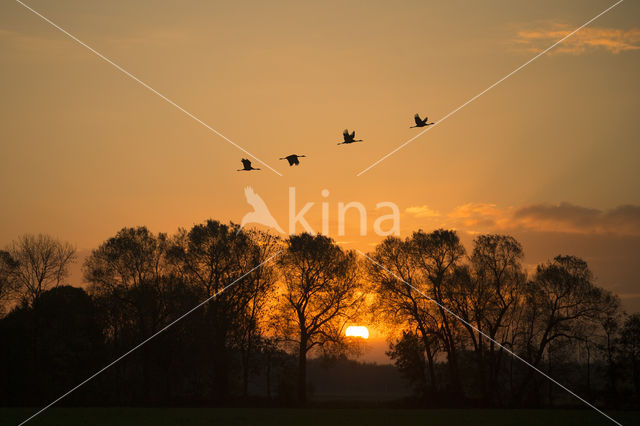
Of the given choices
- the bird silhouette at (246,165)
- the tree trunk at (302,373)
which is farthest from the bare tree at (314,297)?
the bird silhouette at (246,165)

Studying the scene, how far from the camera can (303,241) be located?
219ft

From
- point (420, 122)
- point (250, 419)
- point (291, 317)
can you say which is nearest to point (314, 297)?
point (291, 317)

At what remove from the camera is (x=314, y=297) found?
65188 millimetres

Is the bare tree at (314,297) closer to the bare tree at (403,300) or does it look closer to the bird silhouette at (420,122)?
the bare tree at (403,300)

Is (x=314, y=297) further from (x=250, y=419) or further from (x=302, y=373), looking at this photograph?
(x=250, y=419)

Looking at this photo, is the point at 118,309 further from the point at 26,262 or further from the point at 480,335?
the point at 480,335

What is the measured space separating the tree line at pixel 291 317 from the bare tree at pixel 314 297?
12cm

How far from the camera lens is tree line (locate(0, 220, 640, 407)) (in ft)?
201

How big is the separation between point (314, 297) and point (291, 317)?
3147mm

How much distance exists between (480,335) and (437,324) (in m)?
4.43

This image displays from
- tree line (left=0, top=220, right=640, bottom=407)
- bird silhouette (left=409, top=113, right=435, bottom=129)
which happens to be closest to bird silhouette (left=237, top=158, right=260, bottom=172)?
bird silhouette (left=409, top=113, right=435, bottom=129)

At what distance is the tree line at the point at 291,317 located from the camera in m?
61.2

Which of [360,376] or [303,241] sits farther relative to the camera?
[360,376]

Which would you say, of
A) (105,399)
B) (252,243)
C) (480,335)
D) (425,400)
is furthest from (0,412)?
(480,335)
